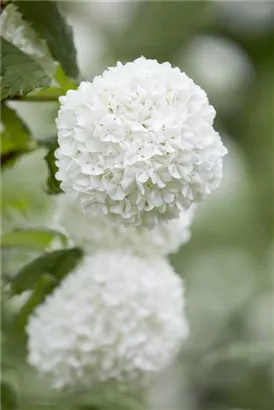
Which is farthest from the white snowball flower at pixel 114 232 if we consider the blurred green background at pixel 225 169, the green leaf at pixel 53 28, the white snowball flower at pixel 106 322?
the blurred green background at pixel 225 169

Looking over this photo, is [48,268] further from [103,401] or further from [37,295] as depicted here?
[103,401]

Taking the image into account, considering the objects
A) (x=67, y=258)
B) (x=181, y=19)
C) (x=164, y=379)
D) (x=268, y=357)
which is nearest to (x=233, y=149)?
(x=181, y=19)

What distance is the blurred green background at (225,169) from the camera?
1.97m

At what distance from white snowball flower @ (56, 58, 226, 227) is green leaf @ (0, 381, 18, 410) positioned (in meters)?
0.31

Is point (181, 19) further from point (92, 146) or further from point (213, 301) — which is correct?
point (92, 146)

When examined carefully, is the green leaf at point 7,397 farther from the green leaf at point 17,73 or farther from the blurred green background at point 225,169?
the blurred green background at point 225,169

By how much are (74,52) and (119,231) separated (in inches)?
7.7

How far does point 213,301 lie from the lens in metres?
2.13

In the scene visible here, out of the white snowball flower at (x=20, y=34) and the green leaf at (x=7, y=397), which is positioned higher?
the white snowball flower at (x=20, y=34)

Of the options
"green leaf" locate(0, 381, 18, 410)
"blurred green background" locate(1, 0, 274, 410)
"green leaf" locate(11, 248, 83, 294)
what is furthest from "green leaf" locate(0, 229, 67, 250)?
"blurred green background" locate(1, 0, 274, 410)

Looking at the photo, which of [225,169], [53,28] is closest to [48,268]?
[53,28]

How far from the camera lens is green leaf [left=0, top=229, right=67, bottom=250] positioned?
0.83 m

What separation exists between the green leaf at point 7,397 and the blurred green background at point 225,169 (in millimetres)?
687

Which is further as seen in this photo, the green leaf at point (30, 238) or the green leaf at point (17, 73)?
the green leaf at point (30, 238)
